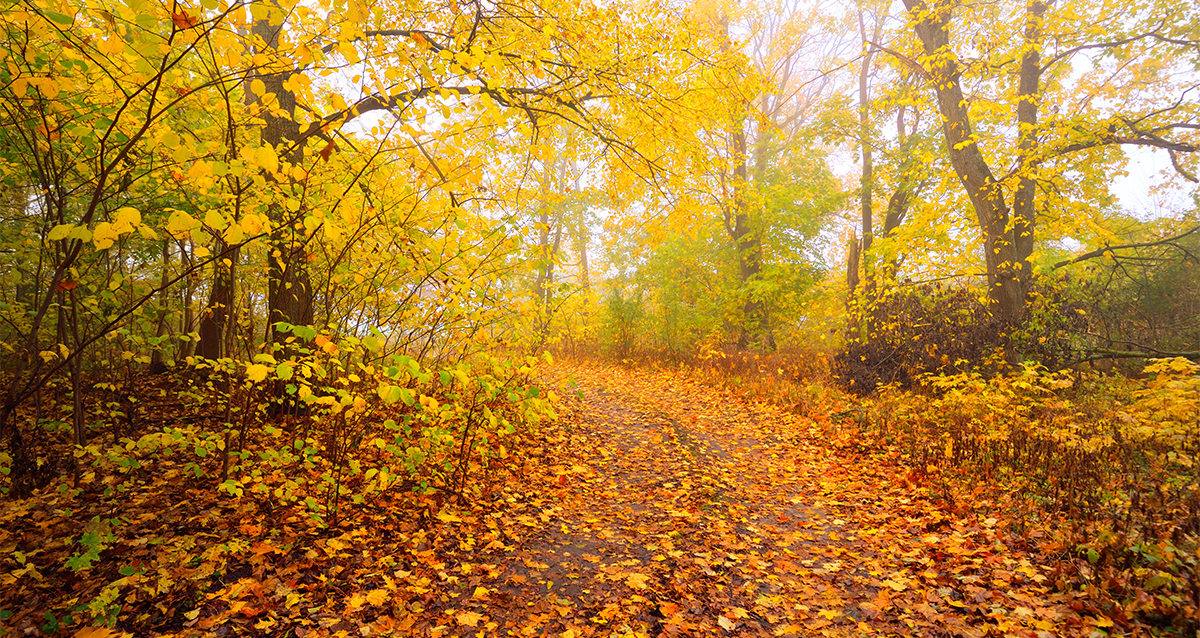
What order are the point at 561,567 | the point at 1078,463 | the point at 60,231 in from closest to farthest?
the point at 60,231, the point at 561,567, the point at 1078,463

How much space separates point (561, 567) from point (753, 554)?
150 centimetres

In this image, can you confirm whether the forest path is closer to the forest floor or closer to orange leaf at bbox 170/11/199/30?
the forest floor

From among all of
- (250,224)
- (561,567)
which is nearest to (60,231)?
(250,224)

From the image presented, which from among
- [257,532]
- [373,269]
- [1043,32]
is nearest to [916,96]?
[1043,32]

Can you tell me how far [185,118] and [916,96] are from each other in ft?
34.1

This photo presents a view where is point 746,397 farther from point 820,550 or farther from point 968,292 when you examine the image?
point 820,550

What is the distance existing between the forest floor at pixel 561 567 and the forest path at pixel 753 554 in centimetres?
2

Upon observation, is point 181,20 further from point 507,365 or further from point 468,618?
point 468,618

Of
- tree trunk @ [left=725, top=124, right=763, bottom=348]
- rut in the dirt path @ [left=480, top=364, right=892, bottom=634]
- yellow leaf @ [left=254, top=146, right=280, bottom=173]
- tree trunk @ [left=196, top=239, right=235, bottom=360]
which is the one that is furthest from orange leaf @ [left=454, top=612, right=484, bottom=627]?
tree trunk @ [left=725, top=124, right=763, bottom=348]

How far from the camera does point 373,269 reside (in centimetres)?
467

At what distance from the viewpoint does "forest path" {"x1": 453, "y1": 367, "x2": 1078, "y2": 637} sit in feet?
9.84

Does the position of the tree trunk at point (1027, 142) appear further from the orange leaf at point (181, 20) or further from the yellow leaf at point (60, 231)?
the yellow leaf at point (60, 231)

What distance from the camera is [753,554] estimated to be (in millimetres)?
3877

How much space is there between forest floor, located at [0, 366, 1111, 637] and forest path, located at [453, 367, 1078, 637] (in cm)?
2
